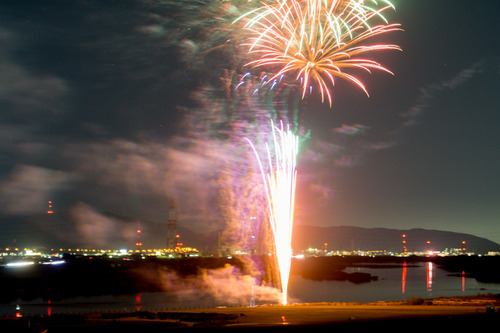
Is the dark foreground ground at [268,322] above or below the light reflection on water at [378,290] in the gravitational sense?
above

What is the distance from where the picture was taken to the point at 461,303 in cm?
2695

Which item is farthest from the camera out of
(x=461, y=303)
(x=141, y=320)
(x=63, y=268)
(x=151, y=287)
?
(x=63, y=268)

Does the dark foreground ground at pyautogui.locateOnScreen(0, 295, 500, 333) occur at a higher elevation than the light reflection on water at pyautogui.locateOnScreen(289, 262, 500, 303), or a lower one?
higher

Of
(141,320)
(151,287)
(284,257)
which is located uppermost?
(284,257)

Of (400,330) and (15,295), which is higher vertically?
(400,330)

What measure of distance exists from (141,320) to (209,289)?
41203mm

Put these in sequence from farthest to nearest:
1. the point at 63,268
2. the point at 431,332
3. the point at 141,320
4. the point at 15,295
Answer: the point at 63,268 < the point at 15,295 < the point at 141,320 < the point at 431,332

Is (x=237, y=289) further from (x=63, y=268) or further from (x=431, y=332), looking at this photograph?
(x=431, y=332)

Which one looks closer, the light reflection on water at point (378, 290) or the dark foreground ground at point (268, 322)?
the dark foreground ground at point (268, 322)

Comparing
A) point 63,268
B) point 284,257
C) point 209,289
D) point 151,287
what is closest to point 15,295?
point 151,287

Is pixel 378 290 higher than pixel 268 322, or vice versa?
pixel 268 322

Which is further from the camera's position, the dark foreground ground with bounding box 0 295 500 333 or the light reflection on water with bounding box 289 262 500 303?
the light reflection on water with bounding box 289 262 500 303

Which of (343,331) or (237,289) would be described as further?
(237,289)

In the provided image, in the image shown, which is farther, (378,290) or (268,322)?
(378,290)
